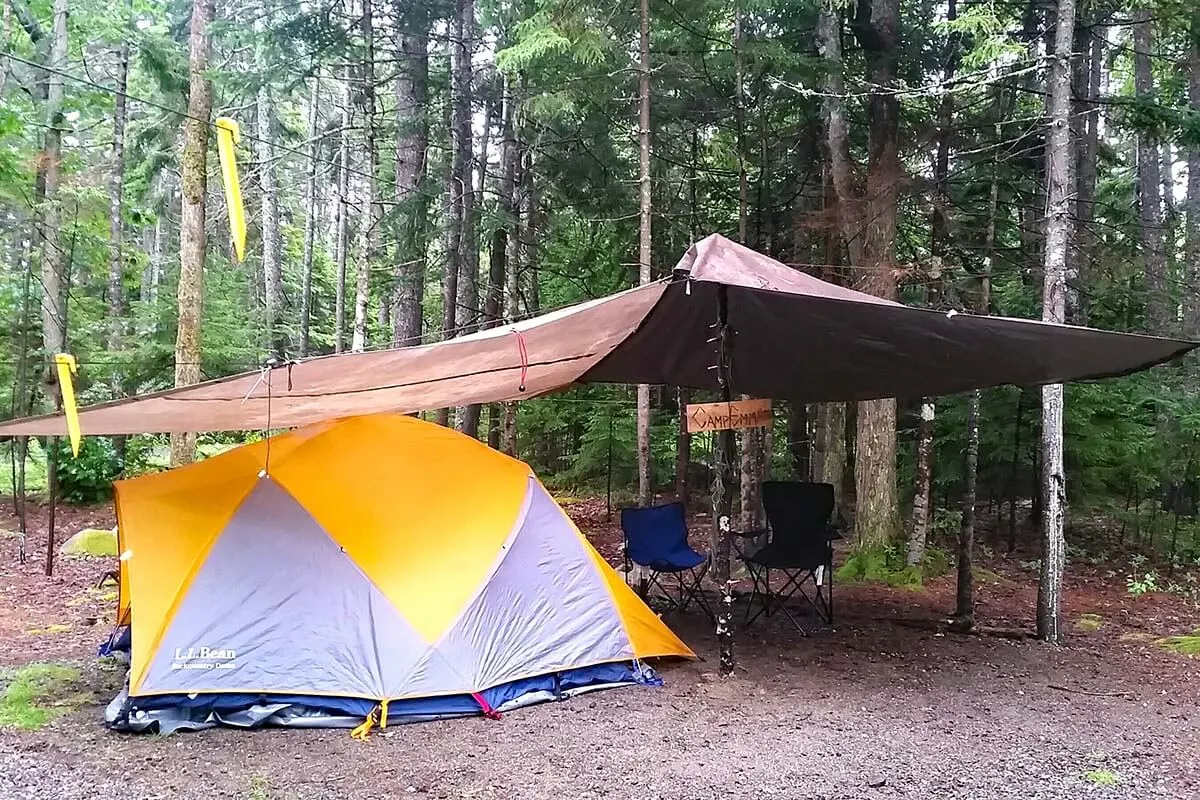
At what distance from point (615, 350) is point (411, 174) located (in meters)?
5.92

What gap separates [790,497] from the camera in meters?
5.14

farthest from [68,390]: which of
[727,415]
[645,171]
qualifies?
[645,171]

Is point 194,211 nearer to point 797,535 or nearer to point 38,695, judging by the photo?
point 38,695

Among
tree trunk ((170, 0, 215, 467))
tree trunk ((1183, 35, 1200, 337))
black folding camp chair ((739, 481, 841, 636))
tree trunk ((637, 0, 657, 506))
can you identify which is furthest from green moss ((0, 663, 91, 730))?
tree trunk ((1183, 35, 1200, 337))

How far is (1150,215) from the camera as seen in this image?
31.2 ft

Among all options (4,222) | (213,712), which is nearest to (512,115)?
(213,712)

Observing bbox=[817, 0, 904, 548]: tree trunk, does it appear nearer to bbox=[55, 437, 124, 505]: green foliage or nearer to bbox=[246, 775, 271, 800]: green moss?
bbox=[246, 775, 271, 800]: green moss

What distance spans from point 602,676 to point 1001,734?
168cm

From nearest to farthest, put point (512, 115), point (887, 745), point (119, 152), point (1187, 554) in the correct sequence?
point (887, 745)
point (1187, 554)
point (512, 115)
point (119, 152)

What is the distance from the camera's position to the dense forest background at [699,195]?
21.2ft

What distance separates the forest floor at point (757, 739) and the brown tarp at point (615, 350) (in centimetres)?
131

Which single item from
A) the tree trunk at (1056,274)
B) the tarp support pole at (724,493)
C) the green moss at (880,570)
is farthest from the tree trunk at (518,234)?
the tree trunk at (1056,274)

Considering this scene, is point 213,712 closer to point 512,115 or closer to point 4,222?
point 512,115

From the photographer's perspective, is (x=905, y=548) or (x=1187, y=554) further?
(x=1187, y=554)
